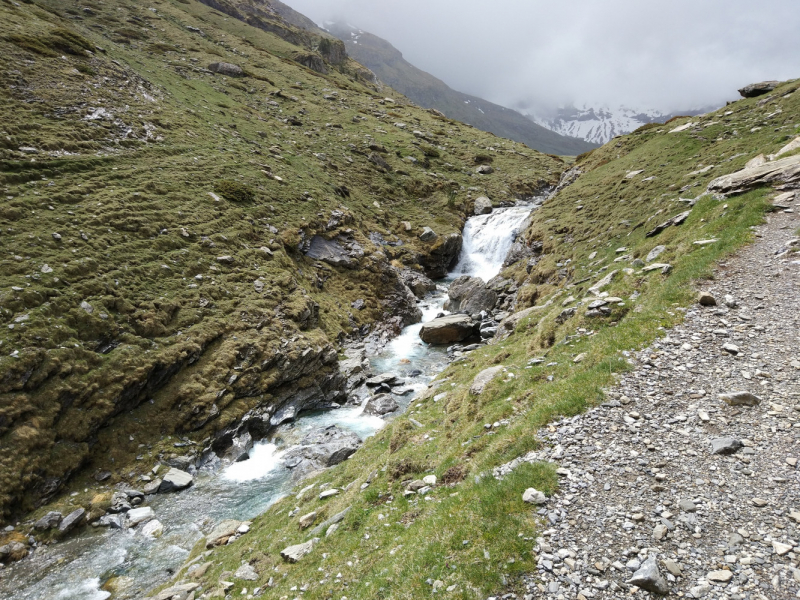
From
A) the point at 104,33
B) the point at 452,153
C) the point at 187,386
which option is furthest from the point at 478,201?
the point at 104,33

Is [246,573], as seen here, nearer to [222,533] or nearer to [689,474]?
[222,533]

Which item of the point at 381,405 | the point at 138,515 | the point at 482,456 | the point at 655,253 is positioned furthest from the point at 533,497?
the point at 381,405

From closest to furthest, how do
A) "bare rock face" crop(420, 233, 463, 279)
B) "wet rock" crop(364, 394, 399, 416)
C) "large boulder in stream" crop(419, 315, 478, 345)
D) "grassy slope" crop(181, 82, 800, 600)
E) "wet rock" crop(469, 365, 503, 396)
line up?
"grassy slope" crop(181, 82, 800, 600) < "wet rock" crop(469, 365, 503, 396) < "wet rock" crop(364, 394, 399, 416) < "large boulder in stream" crop(419, 315, 478, 345) < "bare rock face" crop(420, 233, 463, 279)

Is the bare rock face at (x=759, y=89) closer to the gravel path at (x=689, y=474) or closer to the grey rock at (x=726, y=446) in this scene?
the gravel path at (x=689, y=474)

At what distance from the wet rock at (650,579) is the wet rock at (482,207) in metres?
66.5

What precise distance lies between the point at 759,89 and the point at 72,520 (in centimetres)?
7133

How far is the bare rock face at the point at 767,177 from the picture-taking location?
1986cm

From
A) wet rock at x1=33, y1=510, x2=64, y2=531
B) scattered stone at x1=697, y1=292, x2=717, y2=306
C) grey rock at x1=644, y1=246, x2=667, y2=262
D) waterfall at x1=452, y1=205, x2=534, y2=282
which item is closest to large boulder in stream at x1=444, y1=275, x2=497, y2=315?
waterfall at x1=452, y1=205, x2=534, y2=282

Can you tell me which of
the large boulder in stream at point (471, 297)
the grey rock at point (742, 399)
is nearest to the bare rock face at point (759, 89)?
the large boulder in stream at point (471, 297)

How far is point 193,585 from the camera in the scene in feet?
41.7

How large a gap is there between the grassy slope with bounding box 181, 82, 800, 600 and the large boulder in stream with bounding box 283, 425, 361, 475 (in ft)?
10.2

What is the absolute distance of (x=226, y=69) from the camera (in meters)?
84.5

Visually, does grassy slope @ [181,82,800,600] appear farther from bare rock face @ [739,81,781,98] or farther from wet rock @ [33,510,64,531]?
bare rock face @ [739,81,781,98]

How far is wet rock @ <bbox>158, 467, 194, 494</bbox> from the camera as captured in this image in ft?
66.8
